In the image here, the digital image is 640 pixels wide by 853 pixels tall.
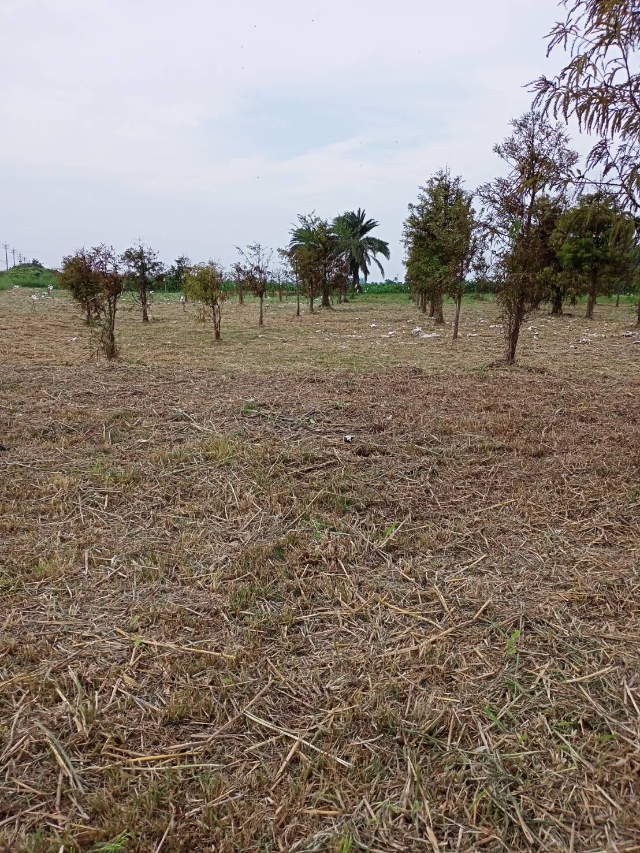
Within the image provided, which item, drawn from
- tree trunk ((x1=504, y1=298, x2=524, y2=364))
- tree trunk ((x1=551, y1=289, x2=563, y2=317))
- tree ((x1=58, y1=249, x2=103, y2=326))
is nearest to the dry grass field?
tree trunk ((x1=504, y1=298, x2=524, y2=364))

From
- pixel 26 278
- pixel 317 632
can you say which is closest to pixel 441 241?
pixel 317 632

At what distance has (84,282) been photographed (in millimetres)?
13984

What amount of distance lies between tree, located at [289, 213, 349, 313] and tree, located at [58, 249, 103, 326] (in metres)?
13.0

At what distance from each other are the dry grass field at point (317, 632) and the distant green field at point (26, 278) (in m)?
37.4

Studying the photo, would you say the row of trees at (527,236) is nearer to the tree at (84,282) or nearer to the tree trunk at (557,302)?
the tree trunk at (557,302)

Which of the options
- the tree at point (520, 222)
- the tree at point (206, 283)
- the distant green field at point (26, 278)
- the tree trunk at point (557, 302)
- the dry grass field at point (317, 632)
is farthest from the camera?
the distant green field at point (26, 278)

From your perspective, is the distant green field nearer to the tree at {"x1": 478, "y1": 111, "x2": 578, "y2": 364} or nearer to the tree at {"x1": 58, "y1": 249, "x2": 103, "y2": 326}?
the tree at {"x1": 58, "y1": 249, "x2": 103, "y2": 326}

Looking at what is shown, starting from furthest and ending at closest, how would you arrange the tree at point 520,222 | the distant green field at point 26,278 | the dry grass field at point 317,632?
1. the distant green field at point 26,278
2. the tree at point 520,222
3. the dry grass field at point 317,632

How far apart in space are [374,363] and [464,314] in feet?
64.8

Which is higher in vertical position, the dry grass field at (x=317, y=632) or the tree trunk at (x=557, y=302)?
the tree trunk at (x=557, y=302)

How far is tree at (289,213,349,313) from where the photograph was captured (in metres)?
28.9

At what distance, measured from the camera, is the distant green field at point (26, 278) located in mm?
37381

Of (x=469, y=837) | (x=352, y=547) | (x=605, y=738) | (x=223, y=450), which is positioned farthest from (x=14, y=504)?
(x=605, y=738)

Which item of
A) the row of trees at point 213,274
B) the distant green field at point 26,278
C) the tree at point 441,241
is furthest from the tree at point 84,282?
the distant green field at point 26,278
